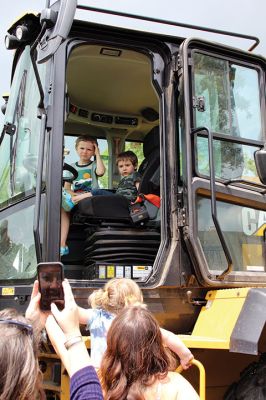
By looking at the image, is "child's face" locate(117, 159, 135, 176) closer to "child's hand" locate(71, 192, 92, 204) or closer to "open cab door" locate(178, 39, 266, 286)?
"child's hand" locate(71, 192, 92, 204)

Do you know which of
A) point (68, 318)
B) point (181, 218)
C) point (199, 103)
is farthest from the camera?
point (199, 103)

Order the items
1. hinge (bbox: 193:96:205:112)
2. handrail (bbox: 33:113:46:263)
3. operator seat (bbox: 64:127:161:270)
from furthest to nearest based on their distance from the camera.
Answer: operator seat (bbox: 64:127:161:270) → hinge (bbox: 193:96:205:112) → handrail (bbox: 33:113:46:263)

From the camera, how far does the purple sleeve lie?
5.42ft

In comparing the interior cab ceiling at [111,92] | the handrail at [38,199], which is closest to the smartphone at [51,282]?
the handrail at [38,199]

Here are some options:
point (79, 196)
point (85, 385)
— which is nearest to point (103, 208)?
point (79, 196)

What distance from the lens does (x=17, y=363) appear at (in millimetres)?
1468

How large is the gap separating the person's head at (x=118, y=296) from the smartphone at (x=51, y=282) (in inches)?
45.7

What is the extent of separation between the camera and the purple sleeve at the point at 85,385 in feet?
5.42

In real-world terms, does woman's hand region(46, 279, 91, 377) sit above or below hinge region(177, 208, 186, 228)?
below

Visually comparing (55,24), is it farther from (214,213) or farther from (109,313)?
(109,313)

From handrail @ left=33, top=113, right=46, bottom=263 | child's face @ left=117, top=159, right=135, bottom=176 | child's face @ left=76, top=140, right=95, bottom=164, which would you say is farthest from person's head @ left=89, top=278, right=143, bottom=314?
child's face @ left=76, top=140, right=95, bottom=164

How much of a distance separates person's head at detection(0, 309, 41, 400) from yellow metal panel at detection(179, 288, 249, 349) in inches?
72.2

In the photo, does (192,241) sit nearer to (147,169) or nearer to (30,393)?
(147,169)

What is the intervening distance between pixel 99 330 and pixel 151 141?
9.75 ft
